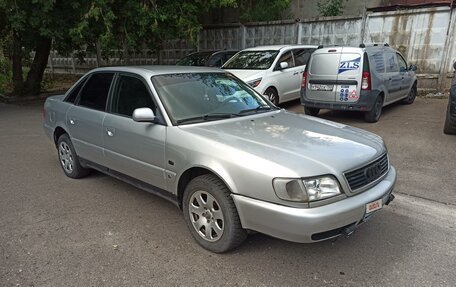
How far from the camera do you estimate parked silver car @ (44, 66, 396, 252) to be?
109 inches

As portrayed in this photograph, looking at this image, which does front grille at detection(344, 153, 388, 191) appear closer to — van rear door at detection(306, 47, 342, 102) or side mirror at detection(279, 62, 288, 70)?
van rear door at detection(306, 47, 342, 102)

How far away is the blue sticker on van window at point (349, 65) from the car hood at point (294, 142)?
412 centimetres

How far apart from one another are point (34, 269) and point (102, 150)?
162 centimetres

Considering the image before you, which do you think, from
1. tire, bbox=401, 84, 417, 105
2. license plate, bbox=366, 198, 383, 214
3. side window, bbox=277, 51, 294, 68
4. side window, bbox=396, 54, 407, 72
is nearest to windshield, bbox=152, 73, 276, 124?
license plate, bbox=366, 198, 383, 214

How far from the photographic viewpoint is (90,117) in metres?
4.54

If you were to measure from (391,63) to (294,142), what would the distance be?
6380 millimetres

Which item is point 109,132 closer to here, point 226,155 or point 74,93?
point 74,93

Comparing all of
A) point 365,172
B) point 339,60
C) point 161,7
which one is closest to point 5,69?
point 161,7

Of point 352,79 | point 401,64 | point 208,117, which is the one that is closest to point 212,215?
point 208,117

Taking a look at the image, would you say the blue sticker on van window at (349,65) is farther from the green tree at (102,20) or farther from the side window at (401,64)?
the green tree at (102,20)

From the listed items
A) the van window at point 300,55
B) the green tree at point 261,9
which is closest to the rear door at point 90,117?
the van window at point 300,55

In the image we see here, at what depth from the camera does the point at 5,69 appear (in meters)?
16.3

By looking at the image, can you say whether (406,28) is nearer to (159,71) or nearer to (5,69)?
(159,71)

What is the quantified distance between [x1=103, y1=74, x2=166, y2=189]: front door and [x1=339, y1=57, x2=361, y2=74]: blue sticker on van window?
5053mm
